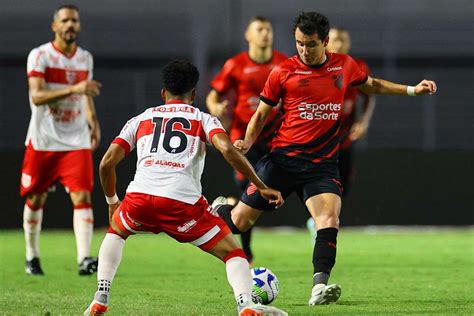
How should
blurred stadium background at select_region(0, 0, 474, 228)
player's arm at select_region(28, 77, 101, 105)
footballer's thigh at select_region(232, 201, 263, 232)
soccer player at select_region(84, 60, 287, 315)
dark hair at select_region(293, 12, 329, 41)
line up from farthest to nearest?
blurred stadium background at select_region(0, 0, 474, 228)
player's arm at select_region(28, 77, 101, 105)
footballer's thigh at select_region(232, 201, 263, 232)
dark hair at select_region(293, 12, 329, 41)
soccer player at select_region(84, 60, 287, 315)

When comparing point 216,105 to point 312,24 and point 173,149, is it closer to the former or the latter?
point 312,24

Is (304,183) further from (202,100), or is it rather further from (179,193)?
(202,100)

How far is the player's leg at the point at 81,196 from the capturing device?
9.76 m

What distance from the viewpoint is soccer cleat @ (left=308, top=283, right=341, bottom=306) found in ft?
23.4

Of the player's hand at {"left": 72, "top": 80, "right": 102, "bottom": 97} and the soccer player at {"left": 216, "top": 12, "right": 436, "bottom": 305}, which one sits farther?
the player's hand at {"left": 72, "top": 80, "right": 102, "bottom": 97}

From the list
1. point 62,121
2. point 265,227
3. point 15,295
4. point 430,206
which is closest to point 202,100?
point 265,227

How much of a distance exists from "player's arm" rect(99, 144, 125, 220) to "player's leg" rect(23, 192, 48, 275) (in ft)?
11.9

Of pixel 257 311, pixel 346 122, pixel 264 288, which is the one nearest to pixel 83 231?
pixel 264 288

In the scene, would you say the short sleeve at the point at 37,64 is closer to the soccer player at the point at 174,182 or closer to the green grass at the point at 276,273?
the green grass at the point at 276,273

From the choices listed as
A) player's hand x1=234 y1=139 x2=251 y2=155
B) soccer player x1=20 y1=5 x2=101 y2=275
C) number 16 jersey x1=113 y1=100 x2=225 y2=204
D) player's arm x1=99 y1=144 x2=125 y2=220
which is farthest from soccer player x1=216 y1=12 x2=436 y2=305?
soccer player x1=20 y1=5 x2=101 y2=275

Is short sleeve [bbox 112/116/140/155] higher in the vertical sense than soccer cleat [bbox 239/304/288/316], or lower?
higher

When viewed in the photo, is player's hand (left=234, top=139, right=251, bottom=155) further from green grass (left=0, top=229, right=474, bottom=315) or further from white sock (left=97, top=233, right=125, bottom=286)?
white sock (left=97, top=233, right=125, bottom=286)

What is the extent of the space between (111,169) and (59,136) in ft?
12.8

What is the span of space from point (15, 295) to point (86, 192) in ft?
6.91
